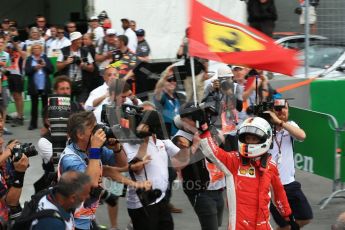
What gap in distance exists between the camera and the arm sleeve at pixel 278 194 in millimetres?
6963

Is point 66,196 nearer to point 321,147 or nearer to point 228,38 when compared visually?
point 228,38

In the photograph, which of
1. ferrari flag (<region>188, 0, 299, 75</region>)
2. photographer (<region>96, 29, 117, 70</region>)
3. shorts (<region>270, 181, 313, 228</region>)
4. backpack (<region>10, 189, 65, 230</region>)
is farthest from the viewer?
photographer (<region>96, 29, 117, 70</region>)

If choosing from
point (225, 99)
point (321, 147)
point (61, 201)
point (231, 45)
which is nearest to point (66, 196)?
point (61, 201)

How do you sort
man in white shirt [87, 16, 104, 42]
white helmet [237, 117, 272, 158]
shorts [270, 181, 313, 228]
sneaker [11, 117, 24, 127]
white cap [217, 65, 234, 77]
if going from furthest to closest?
1. man in white shirt [87, 16, 104, 42]
2. sneaker [11, 117, 24, 127]
3. white cap [217, 65, 234, 77]
4. shorts [270, 181, 313, 228]
5. white helmet [237, 117, 272, 158]

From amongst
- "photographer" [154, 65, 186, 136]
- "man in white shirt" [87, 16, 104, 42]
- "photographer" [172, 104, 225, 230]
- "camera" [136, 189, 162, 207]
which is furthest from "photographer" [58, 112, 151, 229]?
"man in white shirt" [87, 16, 104, 42]

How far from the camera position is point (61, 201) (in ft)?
17.4

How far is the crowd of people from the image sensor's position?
20.5ft

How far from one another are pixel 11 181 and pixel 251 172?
1964 millimetres

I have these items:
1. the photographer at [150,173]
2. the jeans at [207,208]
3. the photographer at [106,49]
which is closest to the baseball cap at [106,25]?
the photographer at [106,49]

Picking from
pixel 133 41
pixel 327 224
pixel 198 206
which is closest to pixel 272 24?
pixel 133 41

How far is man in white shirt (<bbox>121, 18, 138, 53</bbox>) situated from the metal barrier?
192 inches

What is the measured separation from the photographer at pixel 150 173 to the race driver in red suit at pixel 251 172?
0.54 m

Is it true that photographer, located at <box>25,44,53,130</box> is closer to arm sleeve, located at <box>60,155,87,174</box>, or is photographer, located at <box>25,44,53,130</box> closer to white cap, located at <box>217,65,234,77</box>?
white cap, located at <box>217,65,234,77</box>

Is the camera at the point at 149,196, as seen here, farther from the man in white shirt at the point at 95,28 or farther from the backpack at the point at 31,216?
the man in white shirt at the point at 95,28
